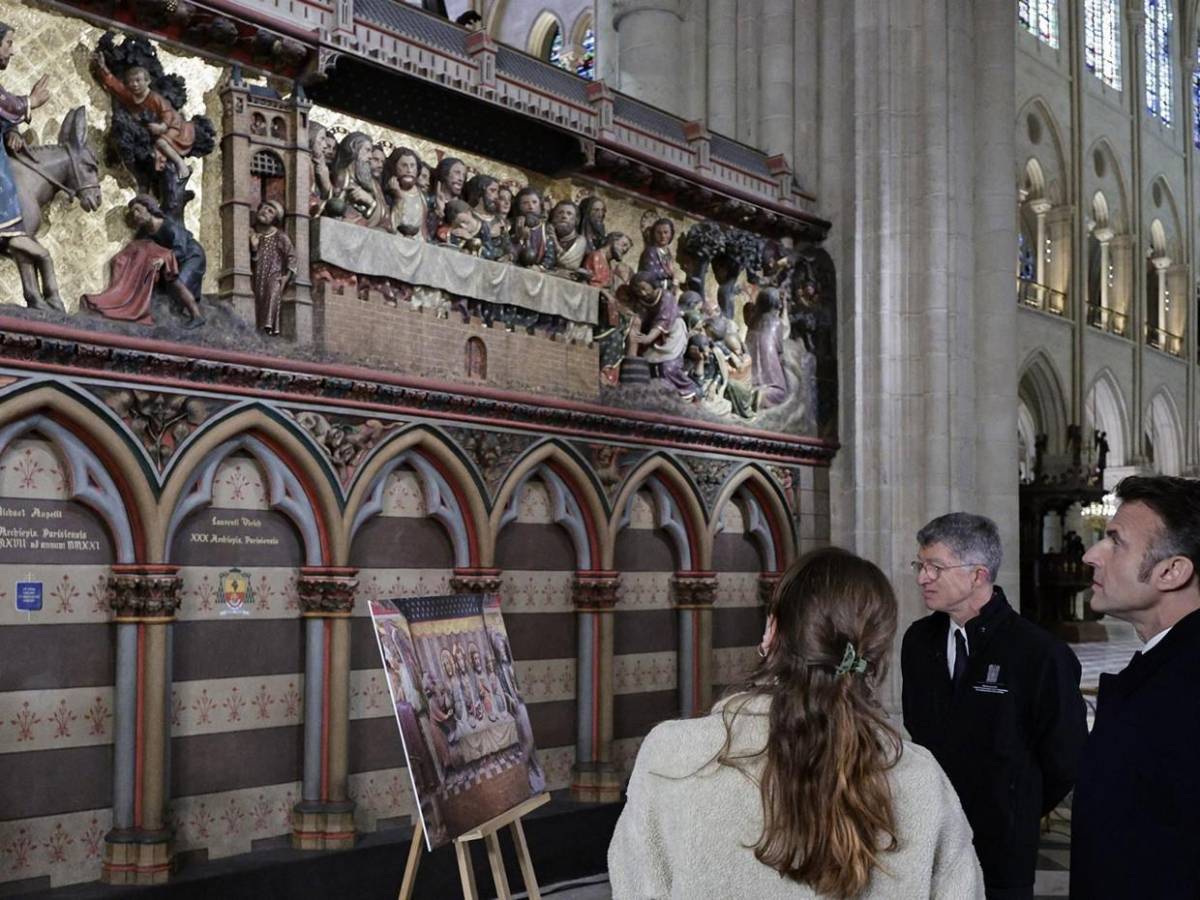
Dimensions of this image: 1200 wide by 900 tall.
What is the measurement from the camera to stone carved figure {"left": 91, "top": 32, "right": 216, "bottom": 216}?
795 cm

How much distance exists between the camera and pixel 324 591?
8.70 metres

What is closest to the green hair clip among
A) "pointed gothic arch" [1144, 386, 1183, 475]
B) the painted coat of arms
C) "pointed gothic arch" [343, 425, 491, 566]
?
the painted coat of arms

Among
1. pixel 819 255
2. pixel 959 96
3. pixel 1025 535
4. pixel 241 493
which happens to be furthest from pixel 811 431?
pixel 1025 535

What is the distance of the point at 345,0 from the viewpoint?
900 centimetres

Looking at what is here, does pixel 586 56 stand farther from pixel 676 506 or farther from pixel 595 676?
pixel 595 676

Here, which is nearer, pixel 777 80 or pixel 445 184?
pixel 445 184

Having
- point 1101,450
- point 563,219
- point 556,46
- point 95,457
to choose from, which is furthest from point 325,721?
point 1101,450

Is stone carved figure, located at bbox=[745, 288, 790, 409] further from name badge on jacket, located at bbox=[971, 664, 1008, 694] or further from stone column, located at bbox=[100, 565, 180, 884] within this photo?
name badge on jacket, located at bbox=[971, 664, 1008, 694]

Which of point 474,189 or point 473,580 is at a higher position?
point 474,189

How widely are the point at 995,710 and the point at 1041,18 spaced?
25206 mm

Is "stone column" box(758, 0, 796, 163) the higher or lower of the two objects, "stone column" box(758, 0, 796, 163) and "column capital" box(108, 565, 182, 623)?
the higher

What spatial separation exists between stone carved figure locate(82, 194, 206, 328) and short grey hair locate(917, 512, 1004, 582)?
504 centimetres

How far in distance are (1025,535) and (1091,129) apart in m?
9.05

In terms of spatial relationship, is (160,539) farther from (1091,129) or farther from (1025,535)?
(1091,129)
